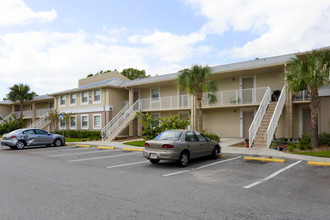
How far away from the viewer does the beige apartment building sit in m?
15.7

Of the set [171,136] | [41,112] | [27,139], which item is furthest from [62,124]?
[171,136]

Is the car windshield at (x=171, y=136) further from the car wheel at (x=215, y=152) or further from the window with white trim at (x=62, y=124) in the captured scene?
the window with white trim at (x=62, y=124)

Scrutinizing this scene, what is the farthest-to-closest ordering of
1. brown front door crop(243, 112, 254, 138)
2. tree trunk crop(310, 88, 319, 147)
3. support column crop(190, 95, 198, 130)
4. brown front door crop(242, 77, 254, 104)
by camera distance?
support column crop(190, 95, 198, 130), brown front door crop(243, 112, 254, 138), brown front door crop(242, 77, 254, 104), tree trunk crop(310, 88, 319, 147)

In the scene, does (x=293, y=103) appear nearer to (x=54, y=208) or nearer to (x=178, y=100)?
(x=178, y=100)

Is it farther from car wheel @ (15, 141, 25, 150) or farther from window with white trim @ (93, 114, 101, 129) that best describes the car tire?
window with white trim @ (93, 114, 101, 129)

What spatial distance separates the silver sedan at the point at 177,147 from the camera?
8992mm

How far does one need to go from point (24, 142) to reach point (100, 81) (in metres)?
15.1

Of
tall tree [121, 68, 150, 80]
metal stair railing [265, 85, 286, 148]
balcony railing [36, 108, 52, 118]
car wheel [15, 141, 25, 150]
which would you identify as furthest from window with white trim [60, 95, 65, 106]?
metal stair railing [265, 85, 286, 148]

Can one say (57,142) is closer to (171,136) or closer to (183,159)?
(171,136)

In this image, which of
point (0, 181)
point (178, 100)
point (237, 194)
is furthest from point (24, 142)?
point (237, 194)

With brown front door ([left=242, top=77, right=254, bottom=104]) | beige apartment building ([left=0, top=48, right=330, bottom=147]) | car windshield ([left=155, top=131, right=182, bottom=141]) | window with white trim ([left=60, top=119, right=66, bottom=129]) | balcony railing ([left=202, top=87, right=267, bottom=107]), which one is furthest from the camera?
window with white trim ([left=60, top=119, right=66, bottom=129])

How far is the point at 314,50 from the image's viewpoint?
12945mm

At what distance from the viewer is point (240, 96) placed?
1897cm

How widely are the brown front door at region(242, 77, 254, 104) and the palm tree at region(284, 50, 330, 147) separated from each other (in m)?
5.09
